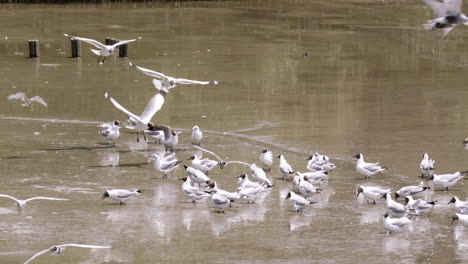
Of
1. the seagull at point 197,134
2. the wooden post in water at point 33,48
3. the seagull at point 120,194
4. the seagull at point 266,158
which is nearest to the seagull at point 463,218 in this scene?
the seagull at point 266,158

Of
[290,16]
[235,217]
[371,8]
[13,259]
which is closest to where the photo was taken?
[13,259]

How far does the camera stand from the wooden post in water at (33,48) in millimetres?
30703

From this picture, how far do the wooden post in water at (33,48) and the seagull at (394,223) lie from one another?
63.3ft

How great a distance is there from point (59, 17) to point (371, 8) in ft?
47.8

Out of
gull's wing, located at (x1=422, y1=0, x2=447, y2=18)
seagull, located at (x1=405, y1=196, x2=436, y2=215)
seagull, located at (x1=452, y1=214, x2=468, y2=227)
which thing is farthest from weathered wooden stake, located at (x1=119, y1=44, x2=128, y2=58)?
gull's wing, located at (x1=422, y1=0, x2=447, y2=18)

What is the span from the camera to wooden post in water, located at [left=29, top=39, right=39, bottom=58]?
30703 millimetres

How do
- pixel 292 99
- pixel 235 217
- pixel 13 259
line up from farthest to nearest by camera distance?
pixel 292 99
pixel 235 217
pixel 13 259

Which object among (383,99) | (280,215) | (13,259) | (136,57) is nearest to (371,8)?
(136,57)

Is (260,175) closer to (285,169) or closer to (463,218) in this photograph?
(285,169)

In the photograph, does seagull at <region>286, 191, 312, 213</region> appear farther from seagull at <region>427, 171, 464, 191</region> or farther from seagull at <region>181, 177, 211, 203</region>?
seagull at <region>427, 171, 464, 191</region>

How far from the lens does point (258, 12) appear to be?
1769 inches

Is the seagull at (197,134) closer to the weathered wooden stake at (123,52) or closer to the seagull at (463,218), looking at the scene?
the seagull at (463,218)

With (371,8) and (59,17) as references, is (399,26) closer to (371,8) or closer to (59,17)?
(371,8)

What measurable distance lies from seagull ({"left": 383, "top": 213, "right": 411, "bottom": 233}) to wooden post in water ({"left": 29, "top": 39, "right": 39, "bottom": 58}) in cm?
1929
